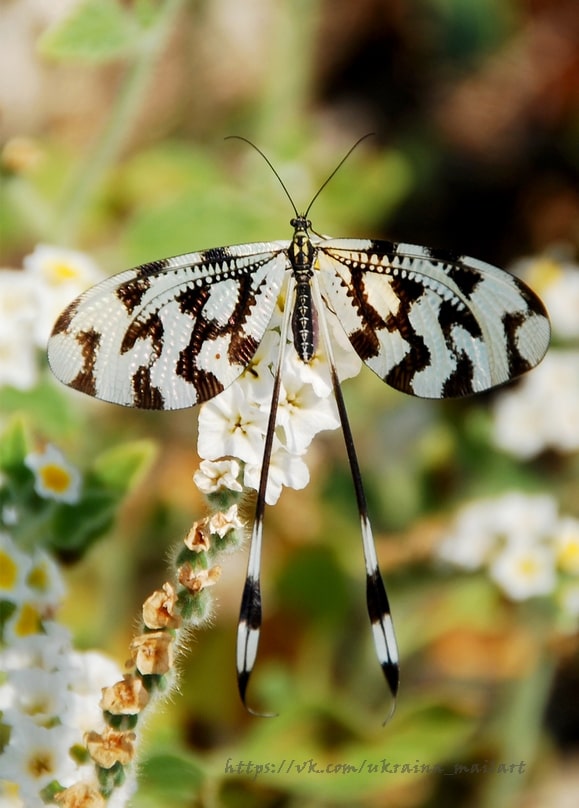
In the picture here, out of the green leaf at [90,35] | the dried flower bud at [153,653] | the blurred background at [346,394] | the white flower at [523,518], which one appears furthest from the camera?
the white flower at [523,518]

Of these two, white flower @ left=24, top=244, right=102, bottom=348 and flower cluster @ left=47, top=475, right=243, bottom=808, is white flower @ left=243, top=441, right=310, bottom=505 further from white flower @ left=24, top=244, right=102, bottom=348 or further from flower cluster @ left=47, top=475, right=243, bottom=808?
white flower @ left=24, top=244, right=102, bottom=348

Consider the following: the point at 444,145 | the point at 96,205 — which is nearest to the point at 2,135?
the point at 96,205

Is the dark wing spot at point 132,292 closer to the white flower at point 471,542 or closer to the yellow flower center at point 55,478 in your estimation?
the yellow flower center at point 55,478

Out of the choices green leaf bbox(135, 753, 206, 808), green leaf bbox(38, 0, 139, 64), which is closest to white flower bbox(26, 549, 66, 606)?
green leaf bbox(135, 753, 206, 808)

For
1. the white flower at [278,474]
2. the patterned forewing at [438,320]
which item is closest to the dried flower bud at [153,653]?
the white flower at [278,474]

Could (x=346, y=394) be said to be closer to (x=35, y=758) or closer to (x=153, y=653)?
(x=35, y=758)

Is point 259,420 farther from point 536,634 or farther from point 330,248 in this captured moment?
point 536,634

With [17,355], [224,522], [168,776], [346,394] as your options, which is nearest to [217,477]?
[224,522]

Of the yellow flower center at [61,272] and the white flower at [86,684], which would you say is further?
the yellow flower center at [61,272]
